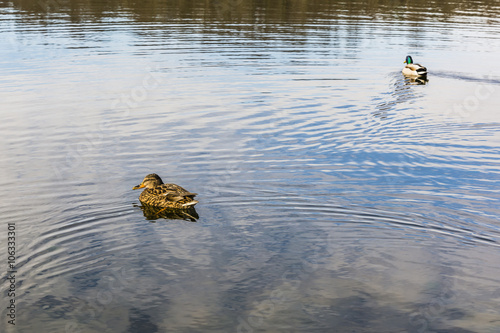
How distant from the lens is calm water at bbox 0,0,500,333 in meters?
9.88

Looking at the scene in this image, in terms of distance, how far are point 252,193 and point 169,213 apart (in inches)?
82.8

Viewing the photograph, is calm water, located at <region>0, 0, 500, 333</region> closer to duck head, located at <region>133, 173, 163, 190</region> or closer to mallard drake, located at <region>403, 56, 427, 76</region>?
duck head, located at <region>133, 173, 163, 190</region>

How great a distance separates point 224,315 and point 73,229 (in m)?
4.68

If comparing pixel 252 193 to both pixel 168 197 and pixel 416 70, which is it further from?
pixel 416 70

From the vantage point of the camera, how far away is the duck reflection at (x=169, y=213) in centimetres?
1352

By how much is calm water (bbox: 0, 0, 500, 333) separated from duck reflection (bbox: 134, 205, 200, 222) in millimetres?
65

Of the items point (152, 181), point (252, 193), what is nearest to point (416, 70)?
point (252, 193)

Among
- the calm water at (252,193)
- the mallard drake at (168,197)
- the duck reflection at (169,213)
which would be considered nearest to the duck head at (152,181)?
the mallard drake at (168,197)

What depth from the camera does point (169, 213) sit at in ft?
46.0

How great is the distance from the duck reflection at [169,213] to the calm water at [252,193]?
0.07m

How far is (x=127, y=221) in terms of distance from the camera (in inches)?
520

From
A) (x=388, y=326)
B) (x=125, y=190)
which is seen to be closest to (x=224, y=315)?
(x=388, y=326)

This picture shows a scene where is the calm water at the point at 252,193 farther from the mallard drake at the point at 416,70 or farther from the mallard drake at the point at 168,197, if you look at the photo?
the mallard drake at the point at 416,70

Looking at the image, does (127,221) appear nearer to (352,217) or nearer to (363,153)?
(352,217)
